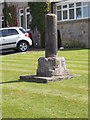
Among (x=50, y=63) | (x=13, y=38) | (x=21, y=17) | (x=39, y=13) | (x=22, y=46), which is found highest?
(x=39, y=13)

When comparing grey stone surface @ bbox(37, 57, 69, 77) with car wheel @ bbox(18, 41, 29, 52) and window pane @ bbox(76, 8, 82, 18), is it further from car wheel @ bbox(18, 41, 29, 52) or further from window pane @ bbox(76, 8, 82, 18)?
window pane @ bbox(76, 8, 82, 18)

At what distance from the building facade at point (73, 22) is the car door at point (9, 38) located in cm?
514

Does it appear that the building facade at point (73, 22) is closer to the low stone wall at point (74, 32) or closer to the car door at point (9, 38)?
the low stone wall at point (74, 32)

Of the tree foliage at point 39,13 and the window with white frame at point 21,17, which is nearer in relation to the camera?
the tree foliage at point 39,13

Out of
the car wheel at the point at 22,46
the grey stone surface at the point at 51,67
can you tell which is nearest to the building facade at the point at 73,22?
the car wheel at the point at 22,46

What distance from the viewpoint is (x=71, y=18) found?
88.1 ft

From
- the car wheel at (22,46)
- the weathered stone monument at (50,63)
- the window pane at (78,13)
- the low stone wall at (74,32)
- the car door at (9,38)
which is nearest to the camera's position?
the weathered stone monument at (50,63)

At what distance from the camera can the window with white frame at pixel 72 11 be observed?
25.5 m

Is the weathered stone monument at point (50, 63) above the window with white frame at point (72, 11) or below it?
below

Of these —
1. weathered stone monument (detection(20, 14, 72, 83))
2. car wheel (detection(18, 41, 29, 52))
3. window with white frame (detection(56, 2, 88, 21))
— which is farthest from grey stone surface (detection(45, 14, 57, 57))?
window with white frame (detection(56, 2, 88, 21))

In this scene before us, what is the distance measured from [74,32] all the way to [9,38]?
6.13 metres

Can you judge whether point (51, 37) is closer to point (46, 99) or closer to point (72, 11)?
point (46, 99)

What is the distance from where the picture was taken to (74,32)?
26.1 meters

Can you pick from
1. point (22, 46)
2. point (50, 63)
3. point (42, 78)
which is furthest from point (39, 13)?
point (42, 78)
